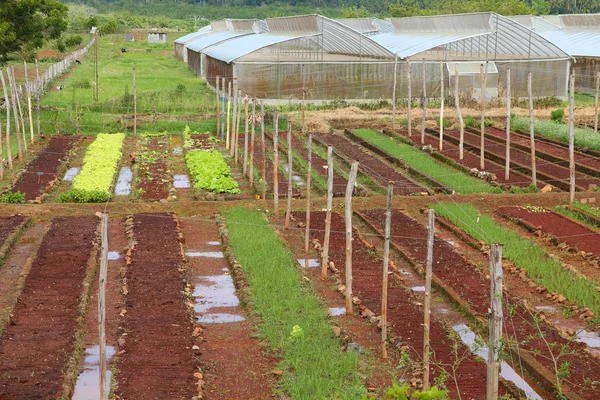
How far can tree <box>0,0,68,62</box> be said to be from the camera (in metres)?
30.8

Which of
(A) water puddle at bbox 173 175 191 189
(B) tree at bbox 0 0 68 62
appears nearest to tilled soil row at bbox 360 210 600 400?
(A) water puddle at bbox 173 175 191 189

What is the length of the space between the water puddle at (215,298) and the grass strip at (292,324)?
0.34m

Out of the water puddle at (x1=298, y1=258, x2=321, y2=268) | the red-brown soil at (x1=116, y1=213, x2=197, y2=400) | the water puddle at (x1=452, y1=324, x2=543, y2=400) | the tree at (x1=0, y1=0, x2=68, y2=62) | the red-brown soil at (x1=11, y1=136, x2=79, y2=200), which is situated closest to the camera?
the red-brown soil at (x1=116, y1=213, x2=197, y2=400)

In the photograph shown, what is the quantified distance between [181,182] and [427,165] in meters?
6.53

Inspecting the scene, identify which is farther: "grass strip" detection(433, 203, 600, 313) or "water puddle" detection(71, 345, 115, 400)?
"grass strip" detection(433, 203, 600, 313)

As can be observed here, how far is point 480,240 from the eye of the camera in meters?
18.0

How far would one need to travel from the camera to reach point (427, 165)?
2556cm

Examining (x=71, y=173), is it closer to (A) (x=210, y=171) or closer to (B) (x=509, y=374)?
(A) (x=210, y=171)

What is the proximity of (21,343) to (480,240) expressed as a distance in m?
8.97

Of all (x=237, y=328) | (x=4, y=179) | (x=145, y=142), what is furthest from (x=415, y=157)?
(x=237, y=328)

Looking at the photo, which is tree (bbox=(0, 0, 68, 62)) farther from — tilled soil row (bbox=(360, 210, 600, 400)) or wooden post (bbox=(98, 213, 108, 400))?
wooden post (bbox=(98, 213, 108, 400))

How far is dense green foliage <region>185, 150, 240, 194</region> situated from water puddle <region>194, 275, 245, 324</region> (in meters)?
6.54

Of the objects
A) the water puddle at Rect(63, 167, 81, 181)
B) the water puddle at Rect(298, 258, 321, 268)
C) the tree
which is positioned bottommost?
the water puddle at Rect(298, 258, 321, 268)

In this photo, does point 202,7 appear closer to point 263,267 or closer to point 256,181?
point 256,181
